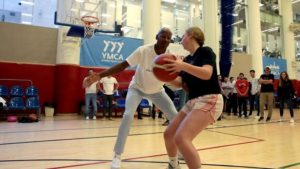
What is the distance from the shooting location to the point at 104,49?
40.8ft

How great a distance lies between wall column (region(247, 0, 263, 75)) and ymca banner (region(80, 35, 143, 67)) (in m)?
7.97

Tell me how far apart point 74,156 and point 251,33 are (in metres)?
15.7

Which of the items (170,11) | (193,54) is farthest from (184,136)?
(170,11)

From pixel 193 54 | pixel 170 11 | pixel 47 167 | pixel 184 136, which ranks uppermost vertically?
pixel 170 11

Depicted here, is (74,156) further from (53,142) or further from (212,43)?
(212,43)

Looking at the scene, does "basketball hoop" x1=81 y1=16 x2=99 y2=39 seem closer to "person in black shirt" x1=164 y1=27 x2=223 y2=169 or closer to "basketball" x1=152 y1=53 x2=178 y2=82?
"person in black shirt" x1=164 y1=27 x2=223 y2=169

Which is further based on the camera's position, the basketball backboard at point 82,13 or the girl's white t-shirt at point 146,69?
the basketball backboard at point 82,13

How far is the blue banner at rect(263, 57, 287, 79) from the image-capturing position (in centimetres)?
1831

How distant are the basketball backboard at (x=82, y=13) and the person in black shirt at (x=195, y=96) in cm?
785

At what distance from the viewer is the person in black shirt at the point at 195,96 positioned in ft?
7.48

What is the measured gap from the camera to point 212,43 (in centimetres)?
1512

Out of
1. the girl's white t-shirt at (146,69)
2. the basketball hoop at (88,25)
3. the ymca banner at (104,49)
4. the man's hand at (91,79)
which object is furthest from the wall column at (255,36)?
the man's hand at (91,79)

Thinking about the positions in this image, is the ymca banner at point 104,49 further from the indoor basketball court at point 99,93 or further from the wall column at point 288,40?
the wall column at point 288,40

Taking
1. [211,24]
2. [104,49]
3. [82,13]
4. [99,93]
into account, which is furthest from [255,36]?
[82,13]
